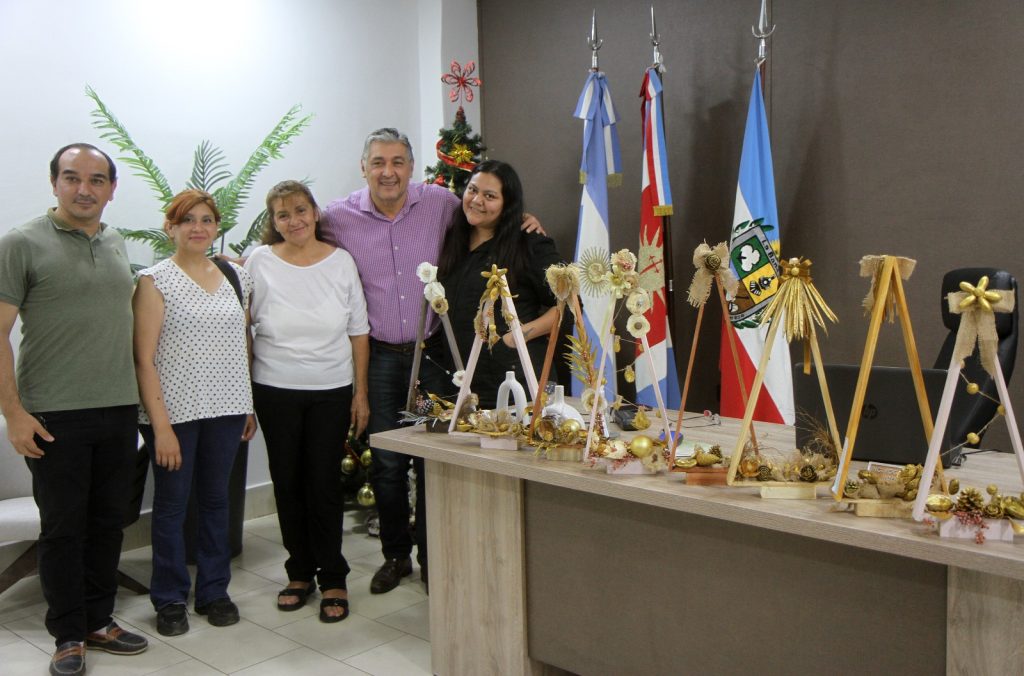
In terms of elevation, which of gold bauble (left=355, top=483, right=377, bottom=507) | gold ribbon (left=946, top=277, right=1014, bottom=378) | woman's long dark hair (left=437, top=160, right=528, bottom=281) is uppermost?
woman's long dark hair (left=437, top=160, right=528, bottom=281)

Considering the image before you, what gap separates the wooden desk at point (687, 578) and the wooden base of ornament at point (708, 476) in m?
0.03

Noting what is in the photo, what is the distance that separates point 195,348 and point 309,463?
573mm

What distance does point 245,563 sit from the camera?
13.0 feet

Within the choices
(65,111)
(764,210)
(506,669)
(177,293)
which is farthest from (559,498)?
(65,111)

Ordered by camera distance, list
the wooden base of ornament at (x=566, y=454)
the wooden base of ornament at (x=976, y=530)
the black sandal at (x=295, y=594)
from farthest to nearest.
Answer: the black sandal at (x=295, y=594)
the wooden base of ornament at (x=566, y=454)
the wooden base of ornament at (x=976, y=530)

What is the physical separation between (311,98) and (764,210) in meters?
2.51

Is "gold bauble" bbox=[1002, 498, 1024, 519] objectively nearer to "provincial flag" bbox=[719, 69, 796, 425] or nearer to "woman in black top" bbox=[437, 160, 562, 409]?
"woman in black top" bbox=[437, 160, 562, 409]

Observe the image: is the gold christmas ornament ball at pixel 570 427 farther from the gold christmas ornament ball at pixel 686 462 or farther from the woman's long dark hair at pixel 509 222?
the woman's long dark hair at pixel 509 222

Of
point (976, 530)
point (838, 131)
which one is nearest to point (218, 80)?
point (838, 131)

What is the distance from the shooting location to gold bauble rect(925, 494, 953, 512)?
1629 millimetres

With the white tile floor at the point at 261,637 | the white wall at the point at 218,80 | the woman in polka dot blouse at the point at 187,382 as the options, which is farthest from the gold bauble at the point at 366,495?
the woman in polka dot blouse at the point at 187,382

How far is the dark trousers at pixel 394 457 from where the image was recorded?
333cm

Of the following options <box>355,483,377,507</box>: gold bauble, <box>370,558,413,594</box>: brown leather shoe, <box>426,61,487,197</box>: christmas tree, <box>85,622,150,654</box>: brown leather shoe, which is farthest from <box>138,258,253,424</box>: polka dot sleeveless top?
<box>426,61,487,197</box>: christmas tree

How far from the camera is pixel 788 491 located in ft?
6.20
